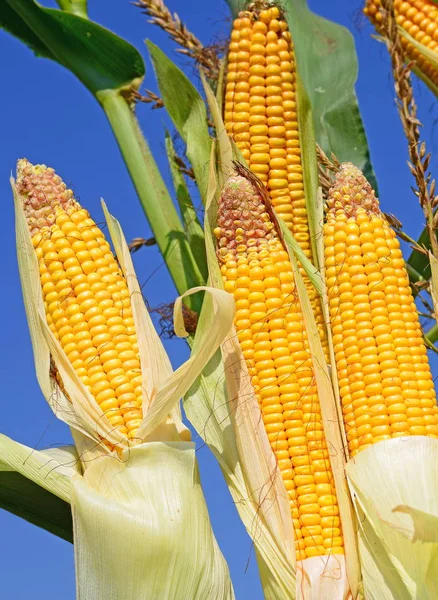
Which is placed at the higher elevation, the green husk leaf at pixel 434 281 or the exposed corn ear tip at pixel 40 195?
the exposed corn ear tip at pixel 40 195

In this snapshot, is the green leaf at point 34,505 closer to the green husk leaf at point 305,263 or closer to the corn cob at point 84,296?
the corn cob at point 84,296

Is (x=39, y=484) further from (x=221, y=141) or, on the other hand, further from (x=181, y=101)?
(x=181, y=101)

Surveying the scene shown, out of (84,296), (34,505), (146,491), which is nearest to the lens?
(146,491)

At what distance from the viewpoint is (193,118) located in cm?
317

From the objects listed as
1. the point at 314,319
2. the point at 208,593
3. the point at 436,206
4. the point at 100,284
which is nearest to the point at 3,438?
the point at 100,284

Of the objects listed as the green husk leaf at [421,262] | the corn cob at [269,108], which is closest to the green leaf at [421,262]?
the green husk leaf at [421,262]

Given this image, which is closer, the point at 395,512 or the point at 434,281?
the point at 395,512

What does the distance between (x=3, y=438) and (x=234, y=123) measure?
1.22 meters

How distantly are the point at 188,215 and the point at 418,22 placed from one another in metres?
1.23

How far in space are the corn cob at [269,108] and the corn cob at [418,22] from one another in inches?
24.9

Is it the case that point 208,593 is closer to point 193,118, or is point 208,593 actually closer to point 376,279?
point 376,279

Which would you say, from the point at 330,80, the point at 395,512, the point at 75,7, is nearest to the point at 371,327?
the point at 395,512

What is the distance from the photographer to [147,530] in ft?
7.41

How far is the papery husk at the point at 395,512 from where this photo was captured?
2.18m
